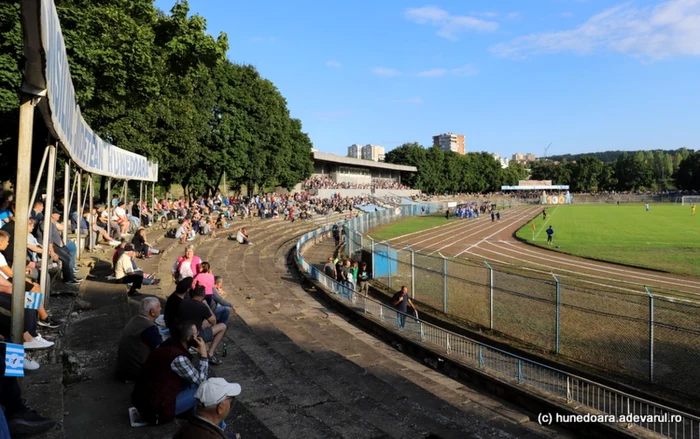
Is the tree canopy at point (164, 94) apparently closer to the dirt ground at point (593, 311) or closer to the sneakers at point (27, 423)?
the sneakers at point (27, 423)

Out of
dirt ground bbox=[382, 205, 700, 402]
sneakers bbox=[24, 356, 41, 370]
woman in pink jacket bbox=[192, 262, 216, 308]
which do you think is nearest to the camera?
sneakers bbox=[24, 356, 41, 370]

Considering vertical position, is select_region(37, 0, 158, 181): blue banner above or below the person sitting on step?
above

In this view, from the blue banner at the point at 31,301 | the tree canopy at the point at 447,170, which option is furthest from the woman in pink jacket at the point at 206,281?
the tree canopy at the point at 447,170

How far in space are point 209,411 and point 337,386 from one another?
13.3 ft

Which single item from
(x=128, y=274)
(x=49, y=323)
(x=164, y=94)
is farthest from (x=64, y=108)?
(x=164, y=94)

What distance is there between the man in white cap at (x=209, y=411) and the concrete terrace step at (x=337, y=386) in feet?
6.78

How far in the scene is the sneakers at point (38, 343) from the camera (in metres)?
5.89

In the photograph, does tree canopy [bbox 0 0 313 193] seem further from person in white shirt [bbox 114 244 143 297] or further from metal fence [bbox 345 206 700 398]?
metal fence [bbox 345 206 700 398]

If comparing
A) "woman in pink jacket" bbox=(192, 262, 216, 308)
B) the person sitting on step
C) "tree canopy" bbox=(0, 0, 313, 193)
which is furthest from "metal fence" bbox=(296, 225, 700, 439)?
"tree canopy" bbox=(0, 0, 313, 193)

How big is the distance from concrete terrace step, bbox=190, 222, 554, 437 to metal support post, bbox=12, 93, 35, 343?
2.75 m

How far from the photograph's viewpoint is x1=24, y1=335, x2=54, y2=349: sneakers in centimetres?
589

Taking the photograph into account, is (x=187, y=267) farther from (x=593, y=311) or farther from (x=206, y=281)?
(x=593, y=311)

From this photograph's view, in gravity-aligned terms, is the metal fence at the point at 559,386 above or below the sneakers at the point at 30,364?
below

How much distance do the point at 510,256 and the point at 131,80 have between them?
2139 cm
